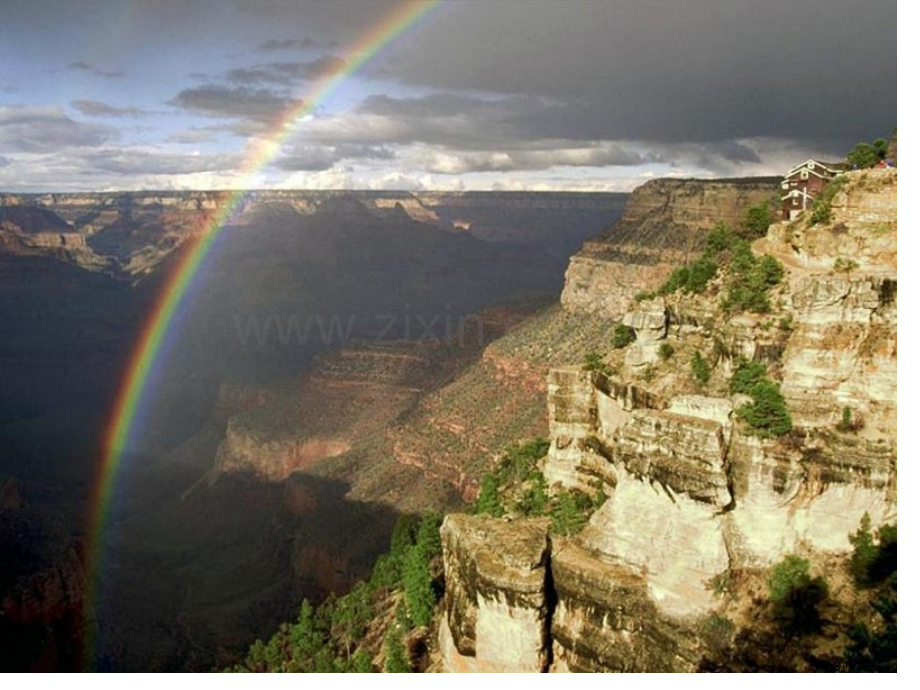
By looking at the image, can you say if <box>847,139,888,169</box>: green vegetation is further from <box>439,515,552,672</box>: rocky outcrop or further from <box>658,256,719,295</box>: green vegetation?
<box>439,515,552,672</box>: rocky outcrop

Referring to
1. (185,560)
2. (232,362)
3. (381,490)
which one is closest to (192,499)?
Answer: (185,560)

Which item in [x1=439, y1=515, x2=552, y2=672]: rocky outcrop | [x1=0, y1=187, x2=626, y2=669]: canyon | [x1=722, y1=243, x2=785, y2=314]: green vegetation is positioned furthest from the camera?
[x1=0, y1=187, x2=626, y2=669]: canyon

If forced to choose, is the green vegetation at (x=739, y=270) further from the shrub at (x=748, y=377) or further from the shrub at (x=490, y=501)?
the shrub at (x=490, y=501)

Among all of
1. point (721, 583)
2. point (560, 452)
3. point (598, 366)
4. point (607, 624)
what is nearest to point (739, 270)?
point (598, 366)

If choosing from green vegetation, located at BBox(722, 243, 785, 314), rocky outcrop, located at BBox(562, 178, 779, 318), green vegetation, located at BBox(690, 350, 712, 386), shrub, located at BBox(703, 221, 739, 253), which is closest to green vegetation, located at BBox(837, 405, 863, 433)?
green vegetation, located at BBox(722, 243, 785, 314)

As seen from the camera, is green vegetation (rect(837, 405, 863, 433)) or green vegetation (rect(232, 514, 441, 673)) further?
green vegetation (rect(232, 514, 441, 673))

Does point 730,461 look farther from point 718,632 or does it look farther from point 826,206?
point 826,206

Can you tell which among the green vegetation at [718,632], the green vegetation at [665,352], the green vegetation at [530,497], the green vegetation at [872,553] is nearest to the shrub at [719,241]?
the green vegetation at [665,352]
